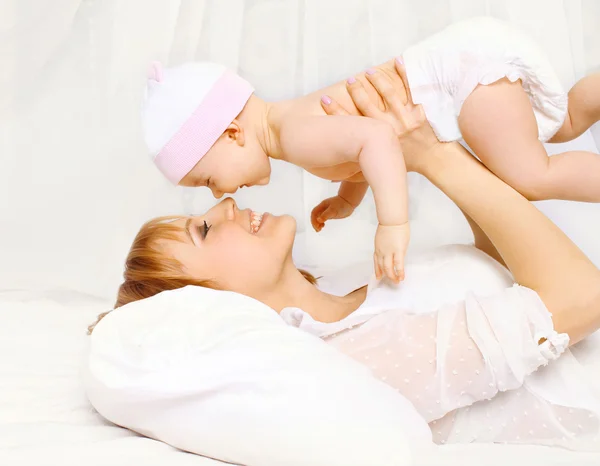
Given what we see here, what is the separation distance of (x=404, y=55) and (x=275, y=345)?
2.34 ft

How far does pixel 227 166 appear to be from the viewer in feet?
5.00

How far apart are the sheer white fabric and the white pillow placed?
0.11 m

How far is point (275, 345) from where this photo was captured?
1119 mm

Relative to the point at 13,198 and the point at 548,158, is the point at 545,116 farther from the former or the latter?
the point at 13,198

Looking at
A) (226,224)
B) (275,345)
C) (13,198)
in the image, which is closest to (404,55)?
(226,224)

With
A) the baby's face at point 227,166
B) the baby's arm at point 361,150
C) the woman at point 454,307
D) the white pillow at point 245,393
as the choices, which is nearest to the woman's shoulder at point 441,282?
the woman at point 454,307

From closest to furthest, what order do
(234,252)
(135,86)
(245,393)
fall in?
(245,393) < (234,252) < (135,86)

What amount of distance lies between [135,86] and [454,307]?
1387 millimetres

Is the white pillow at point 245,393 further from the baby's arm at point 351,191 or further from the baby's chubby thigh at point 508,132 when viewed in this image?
the baby's arm at point 351,191

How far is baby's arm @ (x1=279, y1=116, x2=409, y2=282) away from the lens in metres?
1.34

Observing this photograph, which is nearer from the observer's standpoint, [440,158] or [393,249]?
[393,249]

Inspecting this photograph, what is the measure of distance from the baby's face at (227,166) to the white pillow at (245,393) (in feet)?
1.24

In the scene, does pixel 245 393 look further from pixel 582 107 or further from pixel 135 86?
pixel 135 86

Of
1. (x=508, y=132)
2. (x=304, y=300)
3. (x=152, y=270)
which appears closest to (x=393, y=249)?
(x=304, y=300)
